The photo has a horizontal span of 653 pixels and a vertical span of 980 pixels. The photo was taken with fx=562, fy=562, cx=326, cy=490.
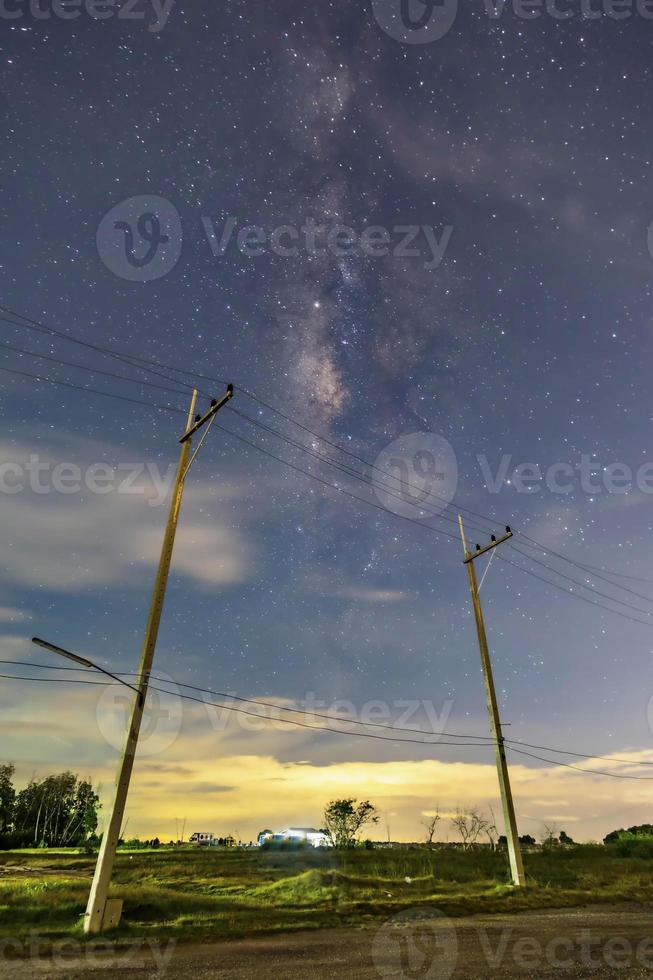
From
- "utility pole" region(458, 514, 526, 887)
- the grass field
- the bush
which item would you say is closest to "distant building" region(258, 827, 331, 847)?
the bush

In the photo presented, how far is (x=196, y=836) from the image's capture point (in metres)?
117

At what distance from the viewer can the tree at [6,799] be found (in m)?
88.7

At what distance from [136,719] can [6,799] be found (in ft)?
329

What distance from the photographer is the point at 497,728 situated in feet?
71.3

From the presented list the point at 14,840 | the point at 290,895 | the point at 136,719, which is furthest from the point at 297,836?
the point at 136,719

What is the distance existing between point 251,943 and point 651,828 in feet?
255

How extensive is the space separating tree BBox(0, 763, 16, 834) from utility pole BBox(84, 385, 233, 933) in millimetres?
98285

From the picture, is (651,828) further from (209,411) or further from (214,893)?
(209,411)

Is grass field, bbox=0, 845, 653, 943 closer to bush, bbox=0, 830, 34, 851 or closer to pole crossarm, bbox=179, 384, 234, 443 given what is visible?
pole crossarm, bbox=179, 384, 234, 443

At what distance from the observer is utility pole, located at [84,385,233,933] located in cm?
1171

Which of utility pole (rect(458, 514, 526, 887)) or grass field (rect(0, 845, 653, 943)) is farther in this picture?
utility pole (rect(458, 514, 526, 887))

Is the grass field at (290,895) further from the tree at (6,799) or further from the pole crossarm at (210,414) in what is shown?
the tree at (6,799)

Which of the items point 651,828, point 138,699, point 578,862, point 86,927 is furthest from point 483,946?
point 651,828

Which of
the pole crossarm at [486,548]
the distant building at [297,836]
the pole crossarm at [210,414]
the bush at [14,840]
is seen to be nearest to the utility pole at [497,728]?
the pole crossarm at [486,548]
